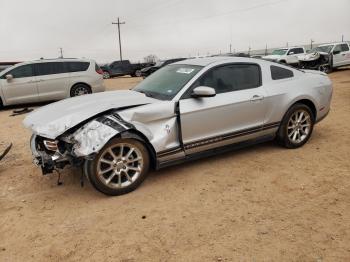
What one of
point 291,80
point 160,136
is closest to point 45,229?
point 160,136

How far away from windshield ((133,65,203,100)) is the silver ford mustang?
21 mm

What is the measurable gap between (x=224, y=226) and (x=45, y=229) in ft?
5.89

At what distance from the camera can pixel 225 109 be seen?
181 inches

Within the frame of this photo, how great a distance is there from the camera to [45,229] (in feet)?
11.1

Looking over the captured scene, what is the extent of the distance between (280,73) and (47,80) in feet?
29.3

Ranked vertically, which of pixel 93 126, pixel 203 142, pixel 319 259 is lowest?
pixel 319 259

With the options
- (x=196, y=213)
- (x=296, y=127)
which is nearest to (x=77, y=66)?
(x=296, y=127)

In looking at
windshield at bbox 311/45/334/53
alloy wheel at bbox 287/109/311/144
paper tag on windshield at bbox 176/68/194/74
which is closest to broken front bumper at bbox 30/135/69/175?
paper tag on windshield at bbox 176/68/194/74

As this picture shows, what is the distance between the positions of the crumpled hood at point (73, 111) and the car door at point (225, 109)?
56cm

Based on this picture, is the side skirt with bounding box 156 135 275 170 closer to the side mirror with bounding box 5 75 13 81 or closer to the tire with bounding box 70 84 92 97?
the tire with bounding box 70 84 92 97

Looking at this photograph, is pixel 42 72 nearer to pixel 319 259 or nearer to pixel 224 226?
pixel 224 226

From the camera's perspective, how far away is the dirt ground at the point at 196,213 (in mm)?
2951

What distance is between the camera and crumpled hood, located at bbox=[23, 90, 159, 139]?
3.86m

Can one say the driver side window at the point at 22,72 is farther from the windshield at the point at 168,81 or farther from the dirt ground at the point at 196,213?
the windshield at the point at 168,81
